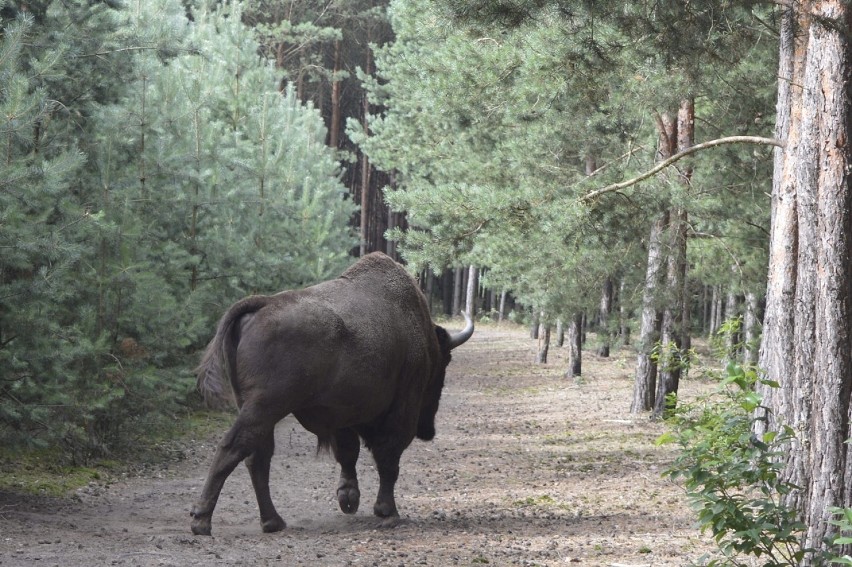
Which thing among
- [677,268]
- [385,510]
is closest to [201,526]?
[385,510]

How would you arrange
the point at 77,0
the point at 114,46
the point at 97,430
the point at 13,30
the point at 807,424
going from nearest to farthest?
1. the point at 807,424
2. the point at 13,30
3. the point at 77,0
4. the point at 114,46
5. the point at 97,430

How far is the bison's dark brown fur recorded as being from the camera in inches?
298

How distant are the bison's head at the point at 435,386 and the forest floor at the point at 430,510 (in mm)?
760

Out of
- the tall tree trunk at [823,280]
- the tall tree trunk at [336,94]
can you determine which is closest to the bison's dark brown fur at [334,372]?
the tall tree trunk at [823,280]

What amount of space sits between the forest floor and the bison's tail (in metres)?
1.09

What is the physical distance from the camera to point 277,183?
51.7ft

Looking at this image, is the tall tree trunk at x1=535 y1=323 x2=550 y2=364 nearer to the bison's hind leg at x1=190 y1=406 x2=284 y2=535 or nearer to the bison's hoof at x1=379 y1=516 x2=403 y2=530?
the bison's hoof at x1=379 y1=516 x2=403 y2=530

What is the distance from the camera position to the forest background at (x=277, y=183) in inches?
303

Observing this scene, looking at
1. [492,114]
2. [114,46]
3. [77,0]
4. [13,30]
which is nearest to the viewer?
[13,30]

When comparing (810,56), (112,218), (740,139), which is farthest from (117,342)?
(810,56)

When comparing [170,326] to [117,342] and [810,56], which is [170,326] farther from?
[810,56]

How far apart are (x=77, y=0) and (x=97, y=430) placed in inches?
187

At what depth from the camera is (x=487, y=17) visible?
7242 mm

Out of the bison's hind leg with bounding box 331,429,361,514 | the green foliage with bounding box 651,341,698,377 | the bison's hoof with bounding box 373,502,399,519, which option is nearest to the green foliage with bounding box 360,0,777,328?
the green foliage with bounding box 651,341,698,377
